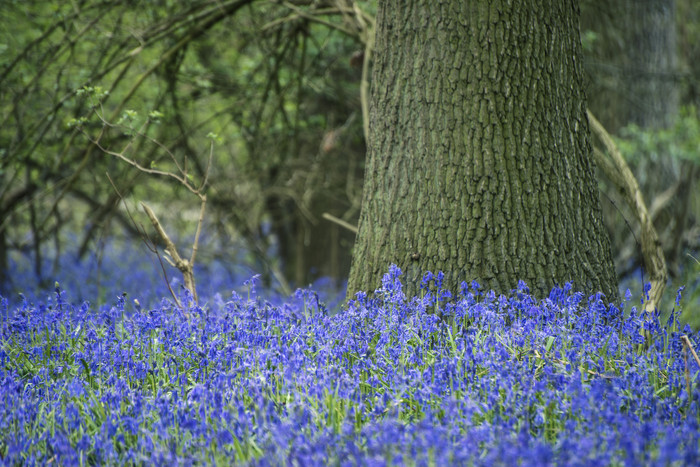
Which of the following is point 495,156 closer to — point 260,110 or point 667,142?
point 260,110

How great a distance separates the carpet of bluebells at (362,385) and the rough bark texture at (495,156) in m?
0.19

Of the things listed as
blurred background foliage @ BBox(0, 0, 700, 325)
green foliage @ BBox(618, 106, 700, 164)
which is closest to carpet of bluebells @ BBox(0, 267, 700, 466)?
blurred background foliage @ BBox(0, 0, 700, 325)

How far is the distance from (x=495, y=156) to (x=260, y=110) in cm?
342

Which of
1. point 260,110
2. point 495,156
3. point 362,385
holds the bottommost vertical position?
point 362,385

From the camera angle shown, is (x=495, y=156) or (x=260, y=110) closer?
(x=495, y=156)

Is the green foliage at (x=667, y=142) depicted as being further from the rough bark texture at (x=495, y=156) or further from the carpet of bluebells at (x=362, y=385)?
the carpet of bluebells at (x=362, y=385)

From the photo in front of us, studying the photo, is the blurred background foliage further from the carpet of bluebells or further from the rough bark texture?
the carpet of bluebells

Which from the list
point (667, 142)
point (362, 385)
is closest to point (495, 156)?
point (362, 385)

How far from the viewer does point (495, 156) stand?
3.45 meters

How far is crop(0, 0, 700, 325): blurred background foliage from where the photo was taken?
5.90m

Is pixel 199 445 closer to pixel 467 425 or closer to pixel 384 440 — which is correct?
pixel 384 440

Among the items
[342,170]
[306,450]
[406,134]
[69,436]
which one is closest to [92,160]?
[342,170]

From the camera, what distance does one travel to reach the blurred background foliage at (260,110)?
19.4ft

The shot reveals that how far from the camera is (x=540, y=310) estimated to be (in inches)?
123
